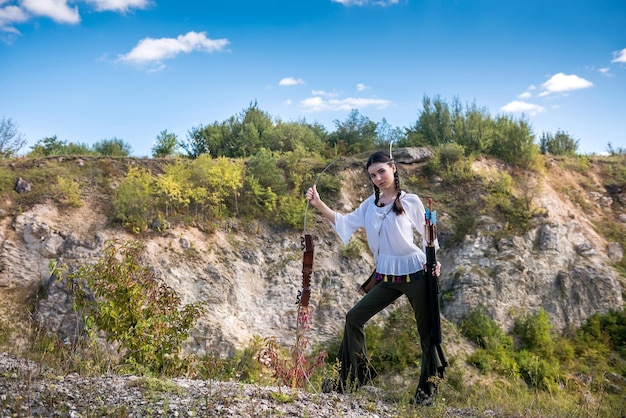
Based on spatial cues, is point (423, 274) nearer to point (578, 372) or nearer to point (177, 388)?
point (177, 388)

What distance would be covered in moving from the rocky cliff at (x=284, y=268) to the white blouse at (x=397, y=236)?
4.87 meters

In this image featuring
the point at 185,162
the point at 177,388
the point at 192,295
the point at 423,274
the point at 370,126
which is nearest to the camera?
the point at 177,388

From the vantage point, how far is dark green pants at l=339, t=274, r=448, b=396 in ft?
18.7

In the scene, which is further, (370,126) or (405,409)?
(370,126)

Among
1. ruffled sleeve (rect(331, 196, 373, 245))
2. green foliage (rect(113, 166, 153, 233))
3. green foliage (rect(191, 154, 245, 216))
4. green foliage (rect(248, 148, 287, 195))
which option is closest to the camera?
ruffled sleeve (rect(331, 196, 373, 245))

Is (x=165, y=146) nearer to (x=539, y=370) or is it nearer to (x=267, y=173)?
(x=267, y=173)

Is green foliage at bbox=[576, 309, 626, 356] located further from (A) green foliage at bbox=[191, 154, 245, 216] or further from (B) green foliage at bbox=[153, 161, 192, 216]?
(B) green foliage at bbox=[153, 161, 192, 216]

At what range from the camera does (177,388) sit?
482cm

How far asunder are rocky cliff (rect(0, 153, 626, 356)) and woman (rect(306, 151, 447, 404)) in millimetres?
4308

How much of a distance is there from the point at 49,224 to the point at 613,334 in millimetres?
12473

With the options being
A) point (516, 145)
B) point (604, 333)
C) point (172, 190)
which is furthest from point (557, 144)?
point (172, 190)

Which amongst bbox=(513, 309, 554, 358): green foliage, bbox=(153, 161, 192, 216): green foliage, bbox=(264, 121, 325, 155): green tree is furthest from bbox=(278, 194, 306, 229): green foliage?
bbox=(513, 309, 554, 358): green foliage

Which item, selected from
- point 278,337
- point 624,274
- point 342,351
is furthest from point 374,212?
point 624,274

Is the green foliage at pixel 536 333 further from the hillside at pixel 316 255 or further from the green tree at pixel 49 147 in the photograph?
the green tree at pixel 49 147
